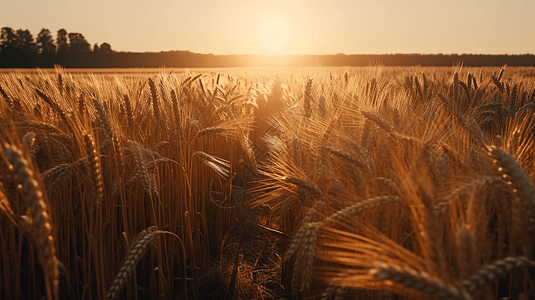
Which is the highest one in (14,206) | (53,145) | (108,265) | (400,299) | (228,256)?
(53,145)

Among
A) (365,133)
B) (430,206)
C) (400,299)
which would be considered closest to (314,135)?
(365,133)

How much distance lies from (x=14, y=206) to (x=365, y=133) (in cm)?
149

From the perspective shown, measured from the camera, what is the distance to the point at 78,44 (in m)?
47.1

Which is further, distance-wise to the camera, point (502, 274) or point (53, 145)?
point (53, 145)

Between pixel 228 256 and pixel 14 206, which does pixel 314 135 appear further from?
pixel 14 206

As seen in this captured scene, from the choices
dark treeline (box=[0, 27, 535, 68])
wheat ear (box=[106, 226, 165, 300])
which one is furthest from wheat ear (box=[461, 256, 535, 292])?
dark treeline (box=[0, 27, 535, 68])

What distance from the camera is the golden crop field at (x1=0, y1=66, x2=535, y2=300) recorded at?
2.48 feet

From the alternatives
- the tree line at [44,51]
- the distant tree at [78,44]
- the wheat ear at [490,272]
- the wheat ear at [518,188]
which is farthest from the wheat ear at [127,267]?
the distant tree at [78,44]

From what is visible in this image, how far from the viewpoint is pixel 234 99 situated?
10.6ft

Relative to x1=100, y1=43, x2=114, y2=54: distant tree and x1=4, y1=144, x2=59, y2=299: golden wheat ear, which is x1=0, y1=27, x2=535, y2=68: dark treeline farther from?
x1=4, y1=144, x2=59, y2=299: golden wheat ear

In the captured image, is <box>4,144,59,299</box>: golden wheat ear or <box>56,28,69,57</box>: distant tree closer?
<box>4,144,59,299</box>: golden wheat ear

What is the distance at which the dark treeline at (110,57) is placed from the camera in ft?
136

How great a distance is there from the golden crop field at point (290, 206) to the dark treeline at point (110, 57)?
40863 mm

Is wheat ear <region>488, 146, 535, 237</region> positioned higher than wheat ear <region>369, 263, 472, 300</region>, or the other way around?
wheat ear <region>488, 146, 535, 237</region>
